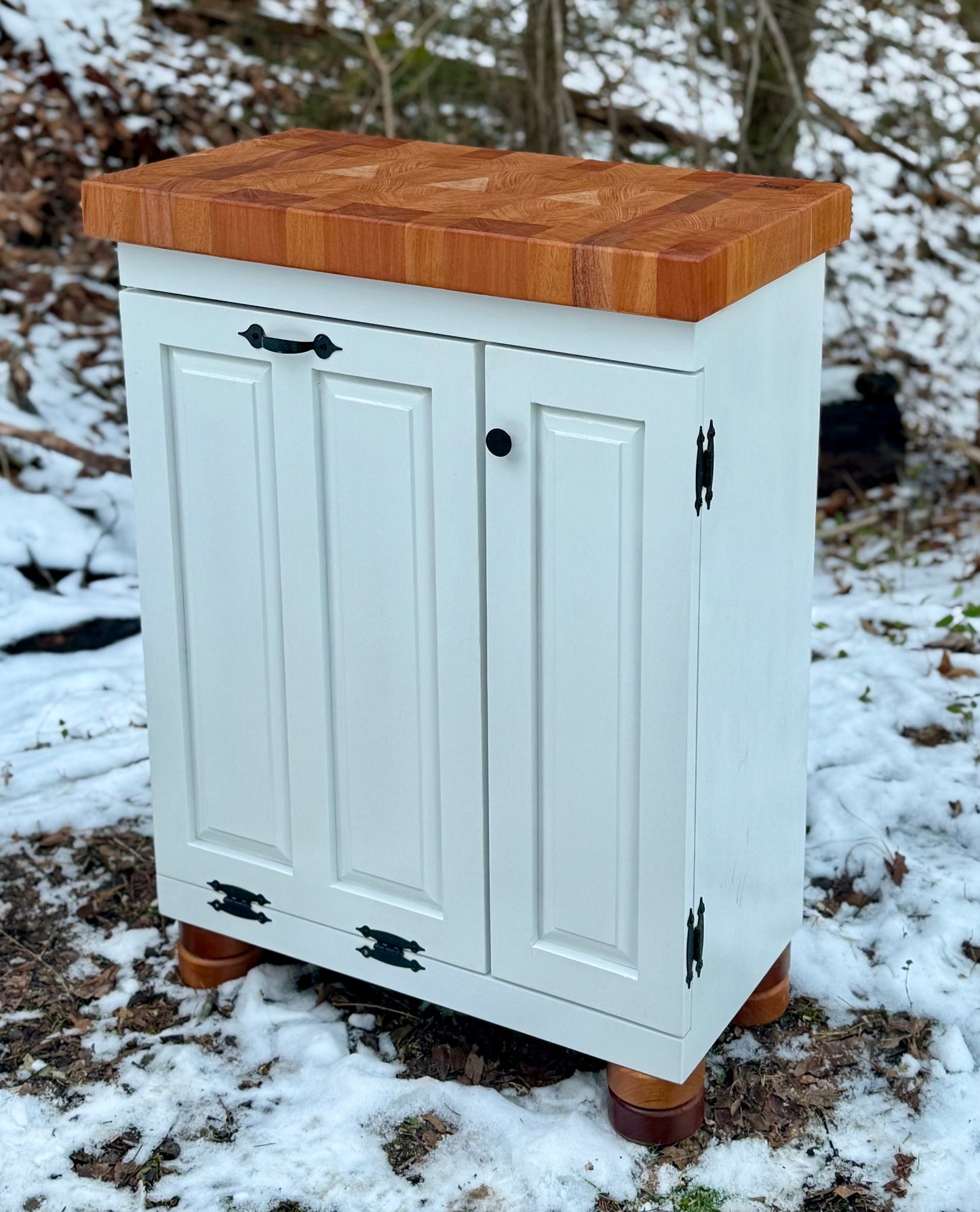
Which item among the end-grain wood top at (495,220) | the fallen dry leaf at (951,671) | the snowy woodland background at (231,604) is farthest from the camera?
the fallen dry leaf at (951,671)

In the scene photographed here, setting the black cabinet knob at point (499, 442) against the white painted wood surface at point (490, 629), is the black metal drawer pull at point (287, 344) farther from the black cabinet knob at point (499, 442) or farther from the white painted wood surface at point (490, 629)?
the black cabinet knob at point (499, 442)

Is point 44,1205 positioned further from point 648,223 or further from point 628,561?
point 648,223

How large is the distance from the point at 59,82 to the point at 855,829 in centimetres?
394

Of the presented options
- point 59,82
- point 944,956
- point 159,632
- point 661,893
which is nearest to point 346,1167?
point 661,893

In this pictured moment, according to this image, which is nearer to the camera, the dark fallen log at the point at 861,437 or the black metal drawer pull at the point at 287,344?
the black metal drawer pull at the point at 287,344

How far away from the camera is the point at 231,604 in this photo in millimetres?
2207

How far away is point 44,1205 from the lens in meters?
2.02

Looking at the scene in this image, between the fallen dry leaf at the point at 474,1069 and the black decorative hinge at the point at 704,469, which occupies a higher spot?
the black decorative hinge at the point at 704,469

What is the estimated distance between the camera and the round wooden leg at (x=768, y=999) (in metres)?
2.35

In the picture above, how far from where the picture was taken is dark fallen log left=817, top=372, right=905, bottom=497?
4.60m

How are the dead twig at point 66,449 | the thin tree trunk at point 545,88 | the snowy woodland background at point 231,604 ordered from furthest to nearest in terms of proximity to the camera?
the thin tree trunk at point 545,88, the dead twig at point 66,449, the snowy woodland background at point 231,604

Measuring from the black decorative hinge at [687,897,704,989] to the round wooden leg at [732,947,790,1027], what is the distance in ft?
1.26

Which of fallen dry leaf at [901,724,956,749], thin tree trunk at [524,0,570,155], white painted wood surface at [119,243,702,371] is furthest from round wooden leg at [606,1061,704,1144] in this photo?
thin tree trunk at [524,0,570,155]

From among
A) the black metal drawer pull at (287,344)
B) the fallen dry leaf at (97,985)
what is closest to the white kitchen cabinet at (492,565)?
the black metal drawer pull at (287,344)
